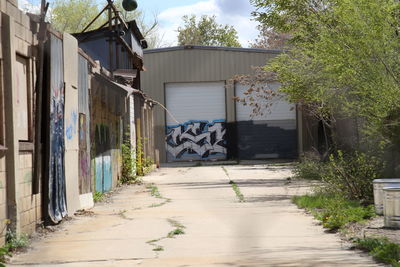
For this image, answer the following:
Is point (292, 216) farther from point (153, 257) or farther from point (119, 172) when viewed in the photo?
point (119, 172)

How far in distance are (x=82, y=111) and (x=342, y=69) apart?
5118 mm

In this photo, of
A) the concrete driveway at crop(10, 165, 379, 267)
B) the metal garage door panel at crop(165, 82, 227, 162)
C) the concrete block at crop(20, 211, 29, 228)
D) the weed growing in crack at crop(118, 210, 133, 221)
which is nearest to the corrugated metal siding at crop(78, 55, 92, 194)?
the concrete driveway at crop(10, 165, 379, 267)

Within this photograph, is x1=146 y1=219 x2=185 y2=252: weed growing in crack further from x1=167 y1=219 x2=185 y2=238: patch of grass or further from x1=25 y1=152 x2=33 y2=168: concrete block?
x1=25 y1=152 x2=33 y2=168: concrete block

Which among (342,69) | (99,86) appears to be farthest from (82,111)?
(342,69)

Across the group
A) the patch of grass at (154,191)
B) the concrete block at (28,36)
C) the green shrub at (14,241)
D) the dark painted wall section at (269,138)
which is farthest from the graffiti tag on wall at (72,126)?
the dark painted wall section at (269,138)

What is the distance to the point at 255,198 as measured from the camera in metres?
16.5

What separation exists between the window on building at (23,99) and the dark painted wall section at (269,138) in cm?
2826

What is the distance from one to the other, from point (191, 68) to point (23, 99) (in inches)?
1130

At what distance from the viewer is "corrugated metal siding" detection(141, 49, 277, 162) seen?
38.7 metres

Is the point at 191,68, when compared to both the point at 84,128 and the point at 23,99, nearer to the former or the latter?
the point at 84,128

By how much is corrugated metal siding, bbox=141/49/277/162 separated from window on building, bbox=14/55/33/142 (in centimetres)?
2798

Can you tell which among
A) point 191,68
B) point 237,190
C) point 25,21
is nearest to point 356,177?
point 237,190

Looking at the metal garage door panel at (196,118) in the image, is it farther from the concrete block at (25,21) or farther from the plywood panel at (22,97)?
the plywood panel at (22,97)

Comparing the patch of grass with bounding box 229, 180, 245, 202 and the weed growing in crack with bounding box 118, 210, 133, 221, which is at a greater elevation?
the patch of grass with bounding box 229, 180, 245, 202
